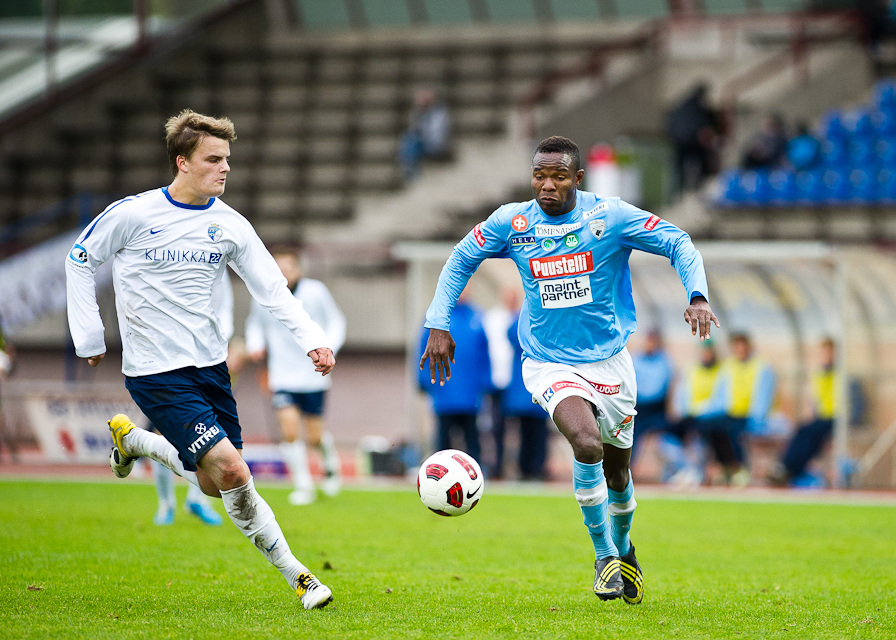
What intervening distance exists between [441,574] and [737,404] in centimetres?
802

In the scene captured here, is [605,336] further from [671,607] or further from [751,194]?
[751,194]

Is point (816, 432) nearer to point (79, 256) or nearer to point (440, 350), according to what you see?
point (440, 350)

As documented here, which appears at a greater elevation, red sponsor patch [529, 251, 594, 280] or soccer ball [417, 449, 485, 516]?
red sponsor patch [529, 251, 594, 280]

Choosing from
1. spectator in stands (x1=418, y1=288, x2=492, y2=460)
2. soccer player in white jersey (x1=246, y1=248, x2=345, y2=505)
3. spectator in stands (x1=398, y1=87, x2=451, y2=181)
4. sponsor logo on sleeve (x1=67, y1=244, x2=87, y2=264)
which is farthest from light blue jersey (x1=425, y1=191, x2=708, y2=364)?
spectator in stands (x1=398, y1=87, x2=451, y2=181)

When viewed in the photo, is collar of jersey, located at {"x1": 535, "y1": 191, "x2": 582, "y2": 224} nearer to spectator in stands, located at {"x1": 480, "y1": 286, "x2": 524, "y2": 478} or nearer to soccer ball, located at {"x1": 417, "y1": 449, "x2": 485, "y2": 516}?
soccer ball, located at {"x1": 417, "y1": 449, "x2": 485, "y2": 516}

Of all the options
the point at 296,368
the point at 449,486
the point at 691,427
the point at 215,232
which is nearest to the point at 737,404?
the point at 691,427

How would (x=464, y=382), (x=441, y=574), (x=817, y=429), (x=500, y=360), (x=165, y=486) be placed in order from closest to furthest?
(x=441, y=574), (x=165, y=486), (x=464, y=382), (x=817, y=429), (x=500, y=360)

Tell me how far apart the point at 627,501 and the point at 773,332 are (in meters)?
9.76

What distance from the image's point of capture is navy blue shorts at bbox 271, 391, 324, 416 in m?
12.0

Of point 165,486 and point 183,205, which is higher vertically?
point 183,205

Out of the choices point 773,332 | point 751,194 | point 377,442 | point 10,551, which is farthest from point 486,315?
point 10,551

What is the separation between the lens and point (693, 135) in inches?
814

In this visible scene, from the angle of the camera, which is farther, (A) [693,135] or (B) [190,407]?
(A) [693,135]

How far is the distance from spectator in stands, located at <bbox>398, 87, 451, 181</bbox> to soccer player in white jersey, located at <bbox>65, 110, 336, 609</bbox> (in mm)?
18043
